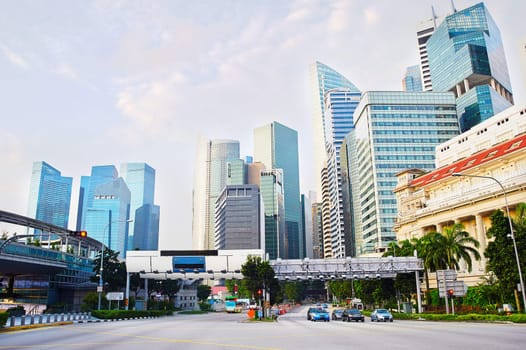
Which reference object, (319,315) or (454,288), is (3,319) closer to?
(319,315)

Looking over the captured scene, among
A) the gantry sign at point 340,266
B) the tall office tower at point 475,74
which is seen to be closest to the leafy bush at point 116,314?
the gantry sign at point 340,266

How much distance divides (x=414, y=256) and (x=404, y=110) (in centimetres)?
8853

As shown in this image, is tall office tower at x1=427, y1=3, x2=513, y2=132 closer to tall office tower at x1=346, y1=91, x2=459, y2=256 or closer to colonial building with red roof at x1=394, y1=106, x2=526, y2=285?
tall office tower at x1=346, y1=91, x2=459, y2=256

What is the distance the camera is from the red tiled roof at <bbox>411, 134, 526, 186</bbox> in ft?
219

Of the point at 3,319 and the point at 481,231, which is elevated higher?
the point at 481,231

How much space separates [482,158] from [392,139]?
6764 cm

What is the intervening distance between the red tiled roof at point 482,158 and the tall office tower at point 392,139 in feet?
146

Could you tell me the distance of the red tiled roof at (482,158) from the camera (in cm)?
6688

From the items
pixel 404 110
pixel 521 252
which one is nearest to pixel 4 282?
pixel 521 252

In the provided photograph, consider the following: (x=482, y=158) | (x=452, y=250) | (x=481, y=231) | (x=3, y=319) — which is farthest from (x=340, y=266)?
(x=3, y=319)

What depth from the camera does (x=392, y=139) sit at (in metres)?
142

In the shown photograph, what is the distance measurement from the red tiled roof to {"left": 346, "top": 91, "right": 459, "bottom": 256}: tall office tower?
4453 centimetres

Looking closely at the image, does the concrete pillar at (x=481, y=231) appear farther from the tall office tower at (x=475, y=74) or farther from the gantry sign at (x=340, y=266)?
the tall office tower at (x=475, y=74)

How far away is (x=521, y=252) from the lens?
41.7 meters
